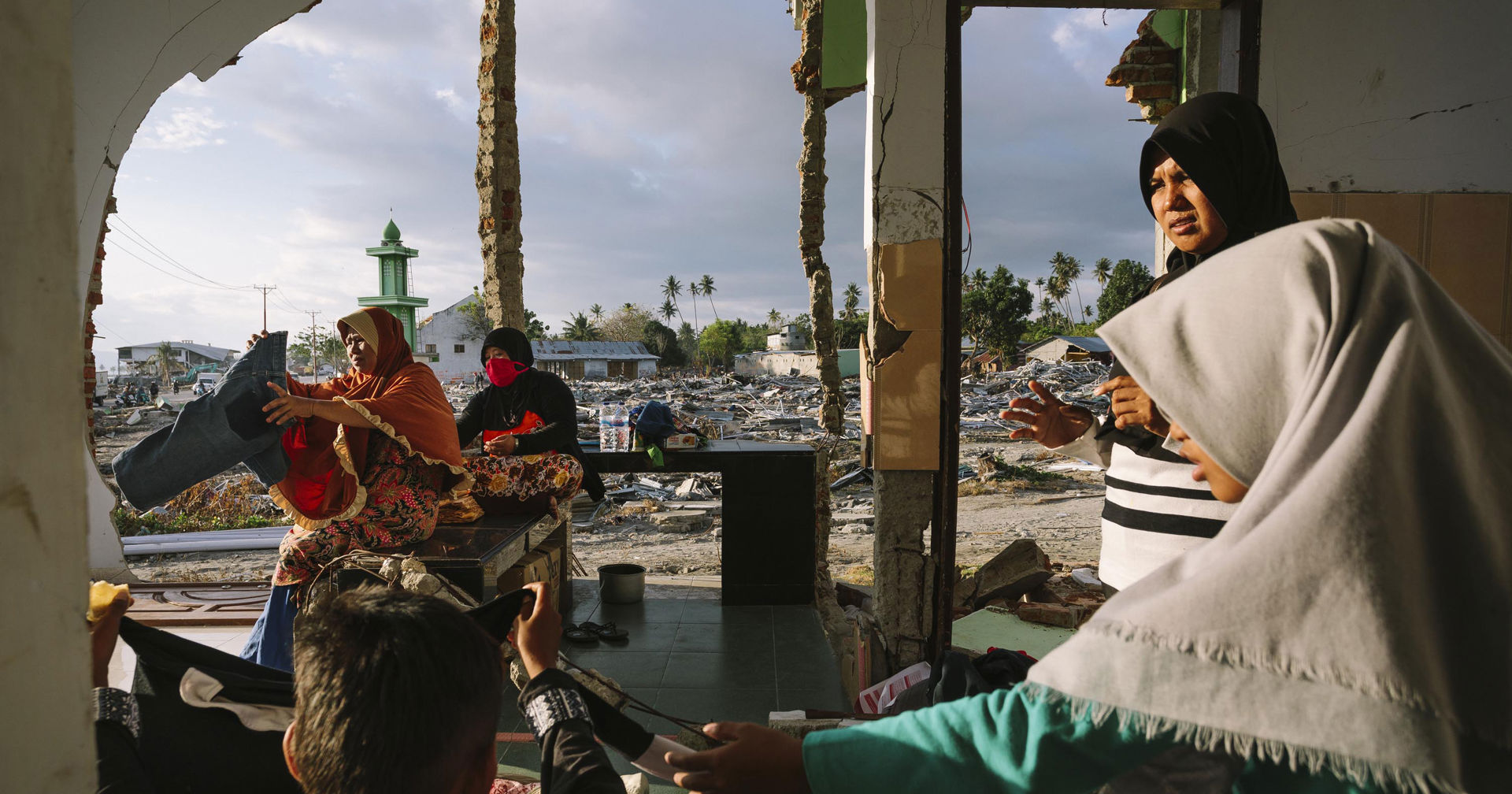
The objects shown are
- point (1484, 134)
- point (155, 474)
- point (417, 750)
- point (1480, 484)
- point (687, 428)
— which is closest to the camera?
point (1480, 484)

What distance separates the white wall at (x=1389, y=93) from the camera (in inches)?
134

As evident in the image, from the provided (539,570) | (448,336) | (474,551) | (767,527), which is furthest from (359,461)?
(448,336)

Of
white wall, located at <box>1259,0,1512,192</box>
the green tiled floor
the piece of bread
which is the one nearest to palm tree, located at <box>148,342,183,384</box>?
the green tiled floor

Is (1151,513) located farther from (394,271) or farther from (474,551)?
(394,271)

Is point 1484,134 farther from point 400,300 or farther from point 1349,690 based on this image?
point 400,300

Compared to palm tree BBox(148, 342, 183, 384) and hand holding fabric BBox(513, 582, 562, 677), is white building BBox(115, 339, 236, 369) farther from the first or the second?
hand holding fabric BBox(513, 582, 562, 677)

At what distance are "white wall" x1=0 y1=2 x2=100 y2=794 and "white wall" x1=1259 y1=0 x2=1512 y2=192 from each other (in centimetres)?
429

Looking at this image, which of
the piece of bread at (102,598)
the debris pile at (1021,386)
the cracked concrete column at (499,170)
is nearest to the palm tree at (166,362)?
the debris pile at (1021,386)

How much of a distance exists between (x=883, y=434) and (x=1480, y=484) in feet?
10.2

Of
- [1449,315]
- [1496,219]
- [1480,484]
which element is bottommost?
[1480,484]

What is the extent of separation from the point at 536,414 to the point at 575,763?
372 centimetres

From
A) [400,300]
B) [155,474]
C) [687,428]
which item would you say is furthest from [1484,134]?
[400,300]

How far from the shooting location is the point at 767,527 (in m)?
5.09

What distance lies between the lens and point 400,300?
89.2ft
